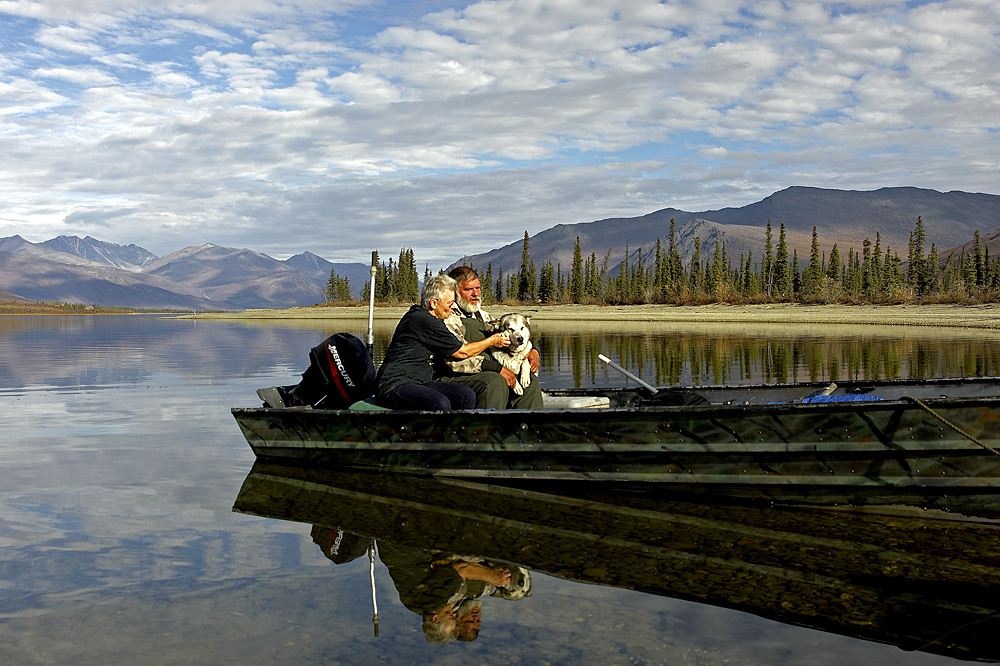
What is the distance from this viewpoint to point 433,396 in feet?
28.3

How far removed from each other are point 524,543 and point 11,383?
17455 mm

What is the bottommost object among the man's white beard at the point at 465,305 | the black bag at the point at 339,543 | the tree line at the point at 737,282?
the black bag at the point at 339,543

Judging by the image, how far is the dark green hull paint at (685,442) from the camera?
22.1 ft

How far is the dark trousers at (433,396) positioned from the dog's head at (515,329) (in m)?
0.71

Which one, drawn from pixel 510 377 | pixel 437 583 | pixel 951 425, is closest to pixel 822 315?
pixel 510 377

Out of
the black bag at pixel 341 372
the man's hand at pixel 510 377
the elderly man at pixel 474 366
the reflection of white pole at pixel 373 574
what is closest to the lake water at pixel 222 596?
the reflection of white pole at pixel 373 574

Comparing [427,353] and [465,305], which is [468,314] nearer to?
[465,305]

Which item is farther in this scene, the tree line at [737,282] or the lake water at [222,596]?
the tree line at [737,282]

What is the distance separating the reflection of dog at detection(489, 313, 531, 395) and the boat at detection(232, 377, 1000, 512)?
83 cm

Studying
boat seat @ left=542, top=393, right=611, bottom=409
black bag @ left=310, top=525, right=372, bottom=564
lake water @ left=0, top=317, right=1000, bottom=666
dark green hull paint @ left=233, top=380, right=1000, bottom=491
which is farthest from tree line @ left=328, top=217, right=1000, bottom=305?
black bag @ left=310, top=525, right=372, bottom=564

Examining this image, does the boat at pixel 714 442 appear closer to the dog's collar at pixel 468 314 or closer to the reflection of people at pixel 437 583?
the dog's collar at pixel 468 314

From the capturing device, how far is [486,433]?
8422 mm

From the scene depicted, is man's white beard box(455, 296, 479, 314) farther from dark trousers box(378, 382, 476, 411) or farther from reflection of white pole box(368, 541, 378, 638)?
reflection of white pole box(368, 541, 378, 638)

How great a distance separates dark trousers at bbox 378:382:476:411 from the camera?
340 inches
